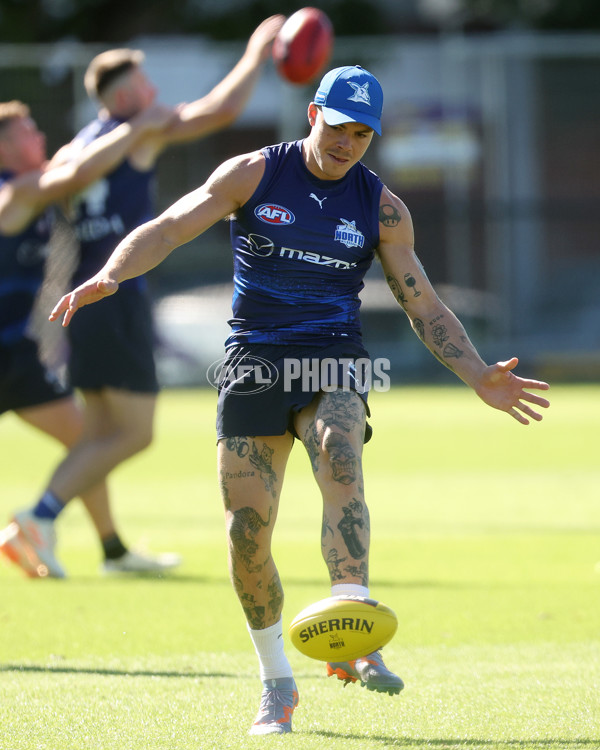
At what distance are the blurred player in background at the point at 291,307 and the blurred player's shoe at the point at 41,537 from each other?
10.6ft

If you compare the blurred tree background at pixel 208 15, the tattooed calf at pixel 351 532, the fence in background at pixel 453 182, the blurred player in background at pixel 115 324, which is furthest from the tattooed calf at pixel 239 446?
the blurred tree background at pixel 208 15

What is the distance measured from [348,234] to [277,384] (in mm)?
636

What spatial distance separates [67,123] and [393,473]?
42.9 ft

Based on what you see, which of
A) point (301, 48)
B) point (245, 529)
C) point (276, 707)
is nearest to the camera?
point (276, 707)

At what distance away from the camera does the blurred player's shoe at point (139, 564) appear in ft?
26.6

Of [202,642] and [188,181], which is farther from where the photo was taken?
[188,181]

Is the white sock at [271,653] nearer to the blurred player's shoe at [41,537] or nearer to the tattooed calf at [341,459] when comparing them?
the tattooed calf at [341,459]

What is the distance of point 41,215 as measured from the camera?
8.41m

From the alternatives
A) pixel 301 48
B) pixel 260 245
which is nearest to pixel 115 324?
pixel 301 48

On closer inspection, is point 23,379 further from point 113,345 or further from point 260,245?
point 260,245

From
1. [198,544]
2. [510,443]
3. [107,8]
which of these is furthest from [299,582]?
[107,8]

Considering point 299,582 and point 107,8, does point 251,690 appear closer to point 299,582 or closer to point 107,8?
point 299,582

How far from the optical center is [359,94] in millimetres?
4773

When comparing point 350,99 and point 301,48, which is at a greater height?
point 350,99
